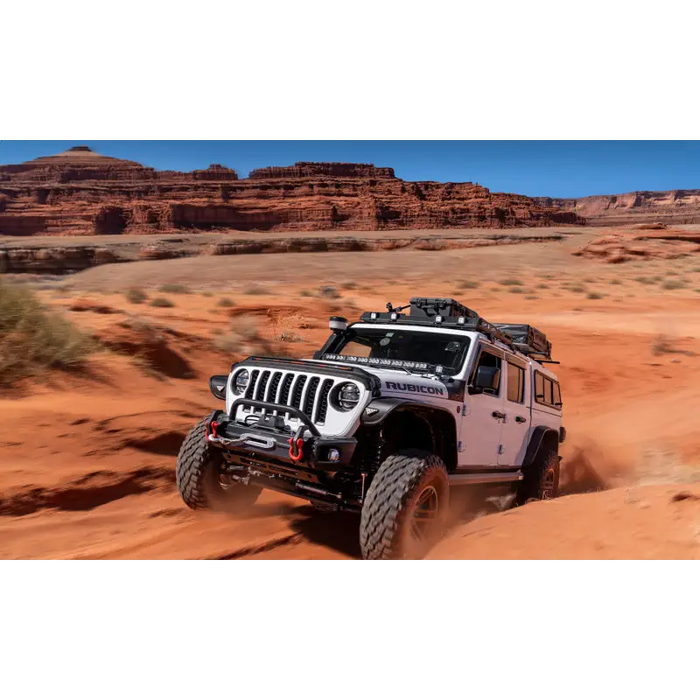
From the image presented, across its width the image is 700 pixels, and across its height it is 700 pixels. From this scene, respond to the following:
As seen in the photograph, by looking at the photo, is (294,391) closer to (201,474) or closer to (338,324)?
(201,474)

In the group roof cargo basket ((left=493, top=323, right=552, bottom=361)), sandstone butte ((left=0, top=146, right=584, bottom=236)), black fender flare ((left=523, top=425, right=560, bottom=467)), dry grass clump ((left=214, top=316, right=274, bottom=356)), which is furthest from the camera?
sandstone butte ((left=0, top=146, right=584, bottom=236))

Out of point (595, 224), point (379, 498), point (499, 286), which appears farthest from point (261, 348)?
point (595, 224)

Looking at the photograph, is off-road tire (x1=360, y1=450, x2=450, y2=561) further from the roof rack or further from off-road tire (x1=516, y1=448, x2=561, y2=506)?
off-road tire (x1=516, y1=448, x2=561, y2=506)

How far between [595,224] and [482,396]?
179 metres

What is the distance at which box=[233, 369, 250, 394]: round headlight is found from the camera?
537cm

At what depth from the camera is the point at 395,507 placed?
4355 mm


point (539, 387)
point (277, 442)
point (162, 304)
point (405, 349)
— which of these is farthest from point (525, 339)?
point (162, 304)

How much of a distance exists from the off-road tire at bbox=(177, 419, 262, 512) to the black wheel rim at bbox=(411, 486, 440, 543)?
2003 millimetres

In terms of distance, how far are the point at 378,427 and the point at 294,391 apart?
2.56ft

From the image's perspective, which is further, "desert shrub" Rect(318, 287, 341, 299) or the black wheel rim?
"desert shrub" Rect(318, 287, 341, 299)

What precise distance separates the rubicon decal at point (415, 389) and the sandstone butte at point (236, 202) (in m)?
109

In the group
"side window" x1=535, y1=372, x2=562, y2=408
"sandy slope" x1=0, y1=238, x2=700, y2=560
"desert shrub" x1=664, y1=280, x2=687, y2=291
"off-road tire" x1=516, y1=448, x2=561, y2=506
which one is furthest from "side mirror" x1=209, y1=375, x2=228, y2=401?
"desert shrub" x1=664, y1=280, x2=687, y2=291

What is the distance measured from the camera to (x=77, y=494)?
6180 mm

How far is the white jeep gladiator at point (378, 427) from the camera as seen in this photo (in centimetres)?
449
